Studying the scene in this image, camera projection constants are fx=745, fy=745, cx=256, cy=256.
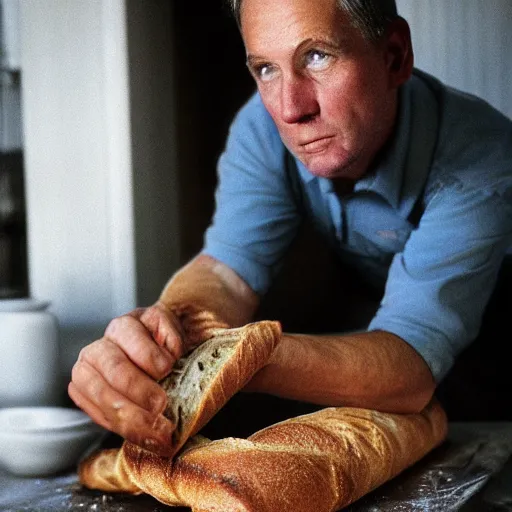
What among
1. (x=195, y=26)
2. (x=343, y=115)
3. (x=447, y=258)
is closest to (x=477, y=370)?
(x=447, y=258)

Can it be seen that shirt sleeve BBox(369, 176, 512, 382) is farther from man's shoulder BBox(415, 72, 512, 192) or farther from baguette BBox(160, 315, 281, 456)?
baguette BBox(160, 315, 281, 456)

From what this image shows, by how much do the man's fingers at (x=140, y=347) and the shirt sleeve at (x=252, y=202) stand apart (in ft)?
0.94

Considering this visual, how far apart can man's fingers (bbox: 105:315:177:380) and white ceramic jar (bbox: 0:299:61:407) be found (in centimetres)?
34

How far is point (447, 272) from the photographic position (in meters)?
0.67

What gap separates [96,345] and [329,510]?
7.7 inches

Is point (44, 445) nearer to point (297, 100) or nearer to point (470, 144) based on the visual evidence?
point (297, 100)

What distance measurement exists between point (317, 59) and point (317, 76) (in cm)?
1

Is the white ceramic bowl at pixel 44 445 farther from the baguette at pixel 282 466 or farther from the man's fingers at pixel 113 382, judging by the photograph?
the man's fingers at pixel 113 382

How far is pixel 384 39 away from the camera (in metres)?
0.64

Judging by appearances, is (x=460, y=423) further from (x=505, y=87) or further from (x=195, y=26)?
(x=195, y=26)

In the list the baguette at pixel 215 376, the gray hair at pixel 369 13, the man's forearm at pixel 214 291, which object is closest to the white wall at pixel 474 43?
the gray hair at pixel 369 13

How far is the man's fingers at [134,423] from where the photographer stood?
48 centimetres

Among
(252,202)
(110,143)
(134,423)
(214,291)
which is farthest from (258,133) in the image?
(134,423)

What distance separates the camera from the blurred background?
98cm
